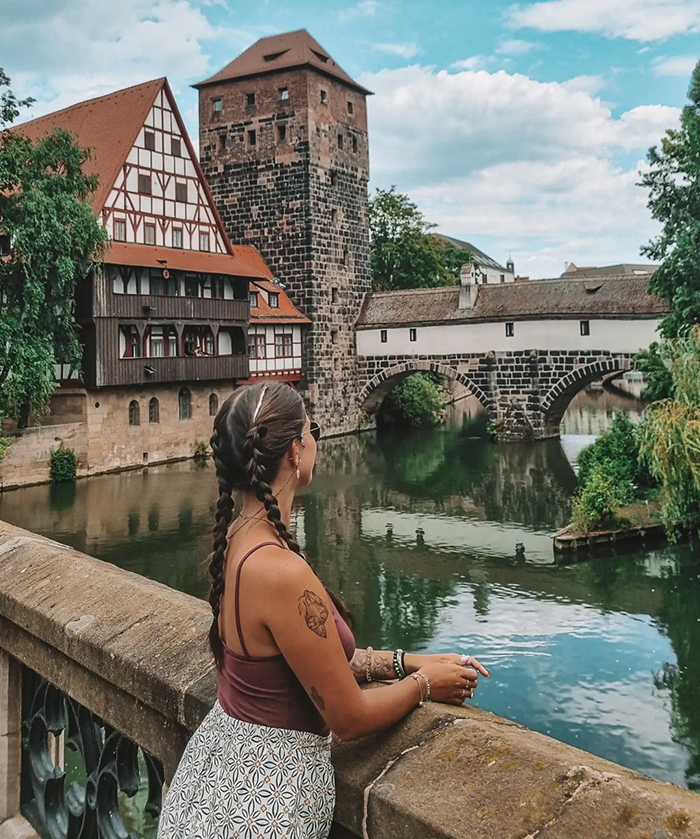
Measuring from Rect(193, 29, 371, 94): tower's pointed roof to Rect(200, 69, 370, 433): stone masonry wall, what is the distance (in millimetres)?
294

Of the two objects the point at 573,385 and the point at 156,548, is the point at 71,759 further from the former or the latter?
the point at 573,385

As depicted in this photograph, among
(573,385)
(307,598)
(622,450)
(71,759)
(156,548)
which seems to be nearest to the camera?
(307,598)

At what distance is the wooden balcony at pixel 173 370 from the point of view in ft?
→ 84.2

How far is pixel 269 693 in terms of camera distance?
1.82 m

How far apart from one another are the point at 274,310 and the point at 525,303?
31.1 feet

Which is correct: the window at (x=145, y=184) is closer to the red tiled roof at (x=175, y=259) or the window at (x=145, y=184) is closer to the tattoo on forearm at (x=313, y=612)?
the red tiled roof at (x=175, y=259)

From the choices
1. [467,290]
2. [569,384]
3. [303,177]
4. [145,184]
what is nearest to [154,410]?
[145,184]

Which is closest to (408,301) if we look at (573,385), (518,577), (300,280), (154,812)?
(300,280)

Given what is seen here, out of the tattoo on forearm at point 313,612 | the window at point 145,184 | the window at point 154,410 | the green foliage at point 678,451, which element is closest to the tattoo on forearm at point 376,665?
the tattoo on forearm at point 313,612

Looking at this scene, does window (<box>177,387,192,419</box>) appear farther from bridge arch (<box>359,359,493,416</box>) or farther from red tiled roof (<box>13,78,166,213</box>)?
bridge arch (<box>359,359,493,416</box>)

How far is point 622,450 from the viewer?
2094 centimetres

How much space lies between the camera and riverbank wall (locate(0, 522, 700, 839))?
1515 mm

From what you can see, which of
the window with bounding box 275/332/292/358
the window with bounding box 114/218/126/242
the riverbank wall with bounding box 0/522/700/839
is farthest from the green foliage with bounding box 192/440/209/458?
the riverbank wall with bounding box 0/522/700/839

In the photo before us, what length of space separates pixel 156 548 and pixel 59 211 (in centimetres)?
942
